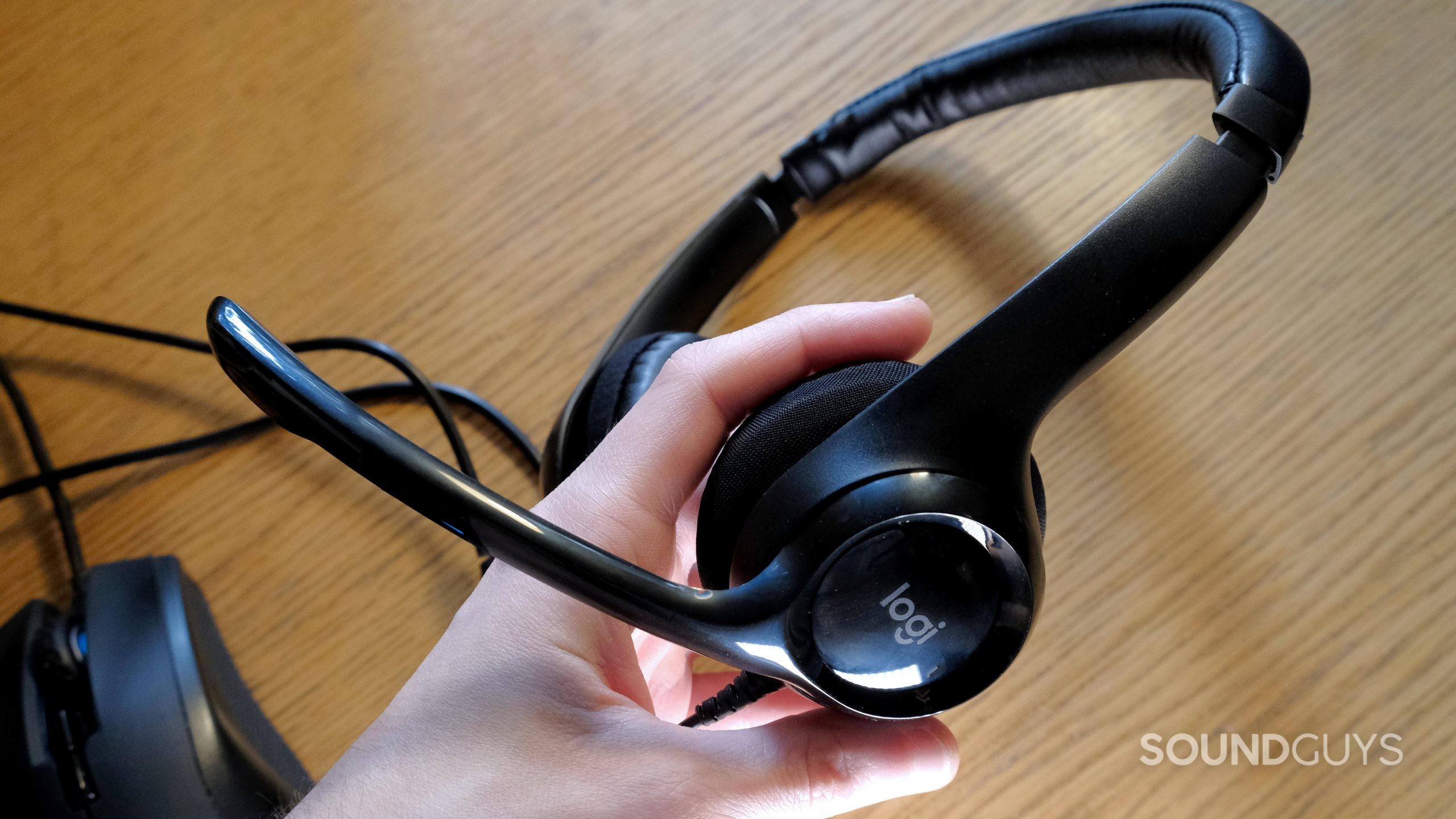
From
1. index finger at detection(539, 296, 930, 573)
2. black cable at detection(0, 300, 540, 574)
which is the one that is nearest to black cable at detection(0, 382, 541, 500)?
black cable at detection(0, 300, 540, 574)

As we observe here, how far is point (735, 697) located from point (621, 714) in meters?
0.05

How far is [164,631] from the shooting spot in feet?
1.74

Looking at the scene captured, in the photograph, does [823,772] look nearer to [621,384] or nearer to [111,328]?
[621,384]

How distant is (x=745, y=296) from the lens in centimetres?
65

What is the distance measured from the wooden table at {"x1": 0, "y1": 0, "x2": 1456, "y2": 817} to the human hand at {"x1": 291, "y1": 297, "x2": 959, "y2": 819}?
139mm

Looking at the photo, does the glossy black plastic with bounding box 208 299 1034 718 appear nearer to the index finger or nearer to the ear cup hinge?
the index finger

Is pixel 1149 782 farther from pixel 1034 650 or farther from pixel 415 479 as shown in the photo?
pixel 415 479

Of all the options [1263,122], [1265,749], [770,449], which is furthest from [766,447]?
[1265,749]

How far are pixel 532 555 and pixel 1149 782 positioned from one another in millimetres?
395

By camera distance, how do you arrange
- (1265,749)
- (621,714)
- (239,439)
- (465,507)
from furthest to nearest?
(239,439) → (1265,749) → (621,714) → (465,507)

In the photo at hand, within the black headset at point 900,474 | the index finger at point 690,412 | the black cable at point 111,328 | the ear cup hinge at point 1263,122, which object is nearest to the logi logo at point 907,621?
the black headset at point 900,474

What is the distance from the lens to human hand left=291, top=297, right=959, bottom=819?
0.39 m

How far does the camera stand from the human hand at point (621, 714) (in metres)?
0.39

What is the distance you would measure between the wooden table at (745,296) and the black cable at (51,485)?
11 millimetres
